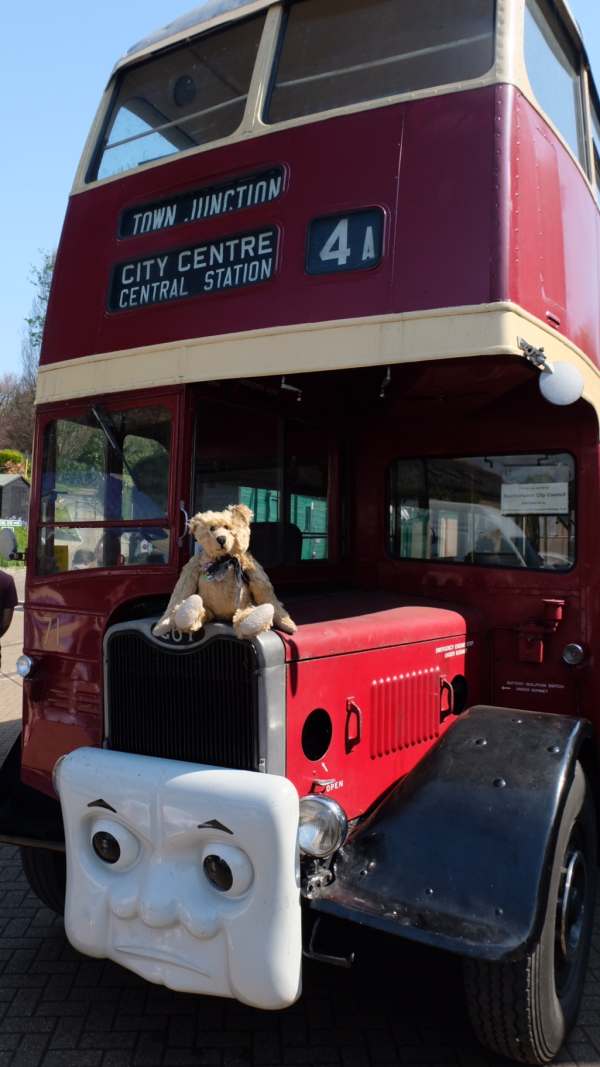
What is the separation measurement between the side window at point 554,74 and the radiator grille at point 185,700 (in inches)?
104

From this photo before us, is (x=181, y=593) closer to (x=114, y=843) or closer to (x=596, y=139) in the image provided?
(x=114, y=843)

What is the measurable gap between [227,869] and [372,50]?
130 inches

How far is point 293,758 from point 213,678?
394 mm

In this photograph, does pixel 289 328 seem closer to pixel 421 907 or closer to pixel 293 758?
pixel 293 758

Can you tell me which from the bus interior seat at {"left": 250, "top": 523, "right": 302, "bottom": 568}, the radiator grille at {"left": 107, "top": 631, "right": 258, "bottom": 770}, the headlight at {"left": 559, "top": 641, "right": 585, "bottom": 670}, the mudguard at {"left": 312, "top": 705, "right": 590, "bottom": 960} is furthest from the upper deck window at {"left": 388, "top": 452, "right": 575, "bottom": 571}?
the radiator grille at {"left": 107, "top": 631, "right": 258, "bottom": 770}

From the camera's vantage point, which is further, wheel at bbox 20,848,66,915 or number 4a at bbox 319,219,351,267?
wheel at bbox 20,848,66,915

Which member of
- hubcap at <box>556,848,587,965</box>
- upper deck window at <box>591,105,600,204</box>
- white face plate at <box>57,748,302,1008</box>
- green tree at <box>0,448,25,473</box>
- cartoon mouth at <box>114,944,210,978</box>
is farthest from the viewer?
green tree at <box>0,448,25,473</box>

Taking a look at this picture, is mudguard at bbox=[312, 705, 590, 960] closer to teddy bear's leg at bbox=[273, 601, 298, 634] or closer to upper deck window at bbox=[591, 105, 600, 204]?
teddy bear's leg at bbox=[273, 601, 298, 634]

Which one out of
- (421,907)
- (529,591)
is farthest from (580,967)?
(529,591)

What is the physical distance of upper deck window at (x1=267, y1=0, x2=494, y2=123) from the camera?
3.31 m

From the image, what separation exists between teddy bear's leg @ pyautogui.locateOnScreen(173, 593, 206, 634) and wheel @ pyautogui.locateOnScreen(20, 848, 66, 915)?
1687 mm

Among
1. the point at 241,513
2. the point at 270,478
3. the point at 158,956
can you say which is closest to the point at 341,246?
the point at 241,513

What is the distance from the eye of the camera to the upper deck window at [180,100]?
387cm

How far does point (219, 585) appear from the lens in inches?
113
